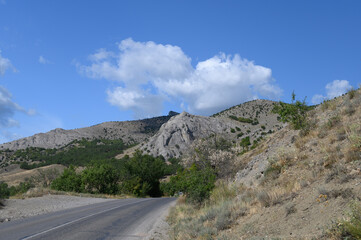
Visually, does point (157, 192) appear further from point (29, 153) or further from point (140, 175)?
point (29, 153)

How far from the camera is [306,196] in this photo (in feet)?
27.8

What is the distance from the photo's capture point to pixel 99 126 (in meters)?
163

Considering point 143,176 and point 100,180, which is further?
point 143,176

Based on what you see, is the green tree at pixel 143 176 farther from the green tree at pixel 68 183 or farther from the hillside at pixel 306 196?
the hillside at pixel 306 196

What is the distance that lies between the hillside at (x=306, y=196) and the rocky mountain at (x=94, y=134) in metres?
130


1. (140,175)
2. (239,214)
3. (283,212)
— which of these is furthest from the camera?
(140,175)

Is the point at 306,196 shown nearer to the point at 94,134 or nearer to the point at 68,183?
the point at 68,183

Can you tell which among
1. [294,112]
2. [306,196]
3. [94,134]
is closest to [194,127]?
[94,134]

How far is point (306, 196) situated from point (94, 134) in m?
151

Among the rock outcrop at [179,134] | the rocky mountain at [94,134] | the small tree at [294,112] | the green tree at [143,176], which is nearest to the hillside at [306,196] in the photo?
the small tree at [294,112]

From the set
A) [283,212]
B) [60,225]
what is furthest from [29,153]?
[283,212]

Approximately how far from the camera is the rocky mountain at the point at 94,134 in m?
143

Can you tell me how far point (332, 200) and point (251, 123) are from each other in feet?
309

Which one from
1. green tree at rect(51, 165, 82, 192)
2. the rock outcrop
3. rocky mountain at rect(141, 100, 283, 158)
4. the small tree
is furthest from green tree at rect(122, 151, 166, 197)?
the small tree
